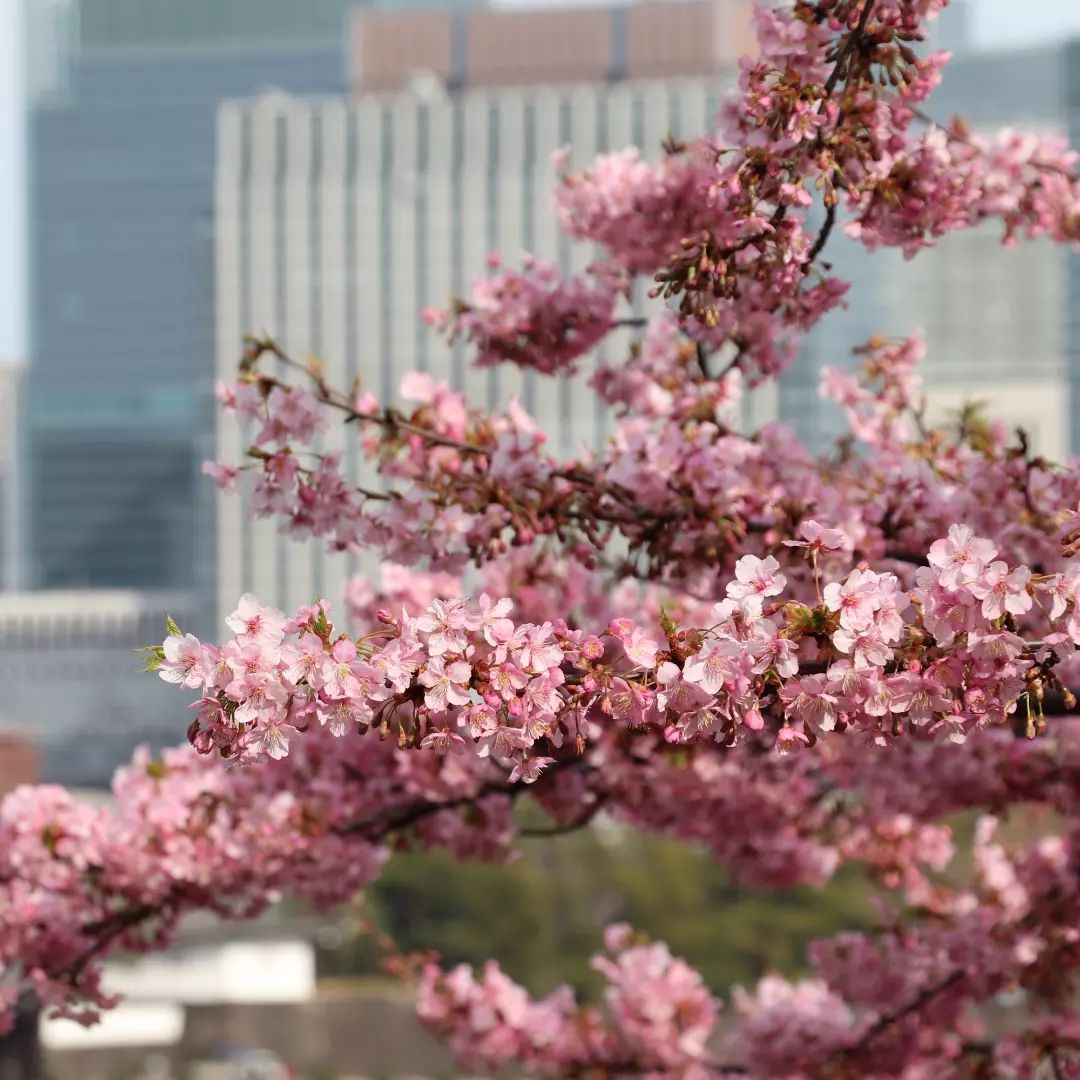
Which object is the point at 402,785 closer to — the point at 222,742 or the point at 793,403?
the point at 222,742

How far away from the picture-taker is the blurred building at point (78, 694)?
16638 centimetres

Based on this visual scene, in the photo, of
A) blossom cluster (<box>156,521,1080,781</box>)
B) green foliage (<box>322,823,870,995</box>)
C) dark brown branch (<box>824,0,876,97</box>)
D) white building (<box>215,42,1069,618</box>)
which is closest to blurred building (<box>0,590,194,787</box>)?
white building (<box>215,42,1069,618</box>)

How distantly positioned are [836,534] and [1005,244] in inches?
137

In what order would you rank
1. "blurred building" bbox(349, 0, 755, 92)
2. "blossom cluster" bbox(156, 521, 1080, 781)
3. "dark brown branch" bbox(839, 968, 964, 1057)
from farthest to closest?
"blurred building" bbox(349, 0, 755, 92) → "dark brown branch" bbox(839, 968, 964, 1057) → "blossom cluster" bbox(156, 521, 1080, 781)

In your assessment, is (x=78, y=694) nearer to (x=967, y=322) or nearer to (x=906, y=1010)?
(x=967, y=322)

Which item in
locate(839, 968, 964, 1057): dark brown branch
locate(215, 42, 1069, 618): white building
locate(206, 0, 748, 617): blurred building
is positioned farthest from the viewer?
locate(206, 0, 748, 617): blurred building

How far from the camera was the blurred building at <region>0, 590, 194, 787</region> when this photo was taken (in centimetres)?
16638

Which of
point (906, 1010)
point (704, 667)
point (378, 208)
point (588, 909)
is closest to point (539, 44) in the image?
point (378, 208)

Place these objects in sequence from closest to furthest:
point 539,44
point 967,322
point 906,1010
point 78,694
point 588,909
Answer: point 906,1010, point 588,909, point 539,44, point 967,322, point 78,694

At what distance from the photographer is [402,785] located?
818 cm

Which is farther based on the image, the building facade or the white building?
the building facade

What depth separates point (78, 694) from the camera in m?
168

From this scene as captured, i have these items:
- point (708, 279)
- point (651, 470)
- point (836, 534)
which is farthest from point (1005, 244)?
point (836, 534)

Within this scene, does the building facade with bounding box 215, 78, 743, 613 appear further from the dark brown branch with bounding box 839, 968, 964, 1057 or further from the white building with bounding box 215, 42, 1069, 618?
the dark brown branch with bounding box 839, 968, 964, 1057
